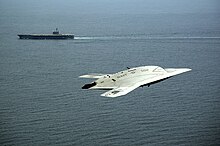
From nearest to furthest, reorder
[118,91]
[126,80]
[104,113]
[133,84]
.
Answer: [118,91]
[133,84]
[126,80]
[104,113]

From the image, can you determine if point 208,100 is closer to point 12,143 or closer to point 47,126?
point 47,126

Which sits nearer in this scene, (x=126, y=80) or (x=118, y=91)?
(x=118, y=91)

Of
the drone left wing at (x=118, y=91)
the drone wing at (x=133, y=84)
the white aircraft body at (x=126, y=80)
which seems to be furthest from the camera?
the white aircraft body at (x=126, y=80)

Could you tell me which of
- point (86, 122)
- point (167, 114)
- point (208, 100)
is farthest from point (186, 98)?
point (86, 122)

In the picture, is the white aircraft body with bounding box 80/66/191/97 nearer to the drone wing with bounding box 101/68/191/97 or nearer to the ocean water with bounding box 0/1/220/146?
the drone wing with bounding box 101/68/191/97

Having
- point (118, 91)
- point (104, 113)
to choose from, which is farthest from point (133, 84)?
point (104, 113)

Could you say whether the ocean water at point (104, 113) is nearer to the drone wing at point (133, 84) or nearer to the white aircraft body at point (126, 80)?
the drone wing at point (133, 84)

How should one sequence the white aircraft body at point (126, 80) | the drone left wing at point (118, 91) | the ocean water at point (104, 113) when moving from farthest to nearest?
the ocean water at point (104, 113) → the white aircraft body at point (126, 80) → the drone left wing at point (118, 91)

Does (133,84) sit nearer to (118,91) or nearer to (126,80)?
(126,80)

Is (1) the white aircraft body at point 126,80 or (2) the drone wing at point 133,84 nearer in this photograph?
(2) the drone wing at point 133,84

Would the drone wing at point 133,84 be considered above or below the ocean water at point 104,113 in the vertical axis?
above

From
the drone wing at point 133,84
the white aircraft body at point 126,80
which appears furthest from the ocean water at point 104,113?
the white aircraft body at point 126,80

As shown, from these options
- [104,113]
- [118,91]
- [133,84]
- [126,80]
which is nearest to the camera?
[118,91]

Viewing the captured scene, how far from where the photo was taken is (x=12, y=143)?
117m
